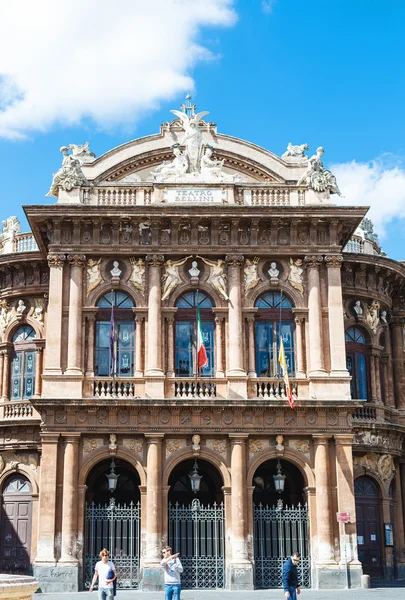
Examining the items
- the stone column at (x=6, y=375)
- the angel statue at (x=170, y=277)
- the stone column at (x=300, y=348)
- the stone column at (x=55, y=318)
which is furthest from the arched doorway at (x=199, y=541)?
the stone column at (x=6, y=375)

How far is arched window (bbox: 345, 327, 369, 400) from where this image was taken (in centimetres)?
3397

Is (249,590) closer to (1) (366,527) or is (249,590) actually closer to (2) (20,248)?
(1) (366,527)

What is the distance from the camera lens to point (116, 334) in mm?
30906

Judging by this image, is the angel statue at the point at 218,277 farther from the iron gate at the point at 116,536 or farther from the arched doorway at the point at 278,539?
the iron gate at the point at 116,536

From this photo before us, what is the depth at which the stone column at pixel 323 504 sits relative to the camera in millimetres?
28609

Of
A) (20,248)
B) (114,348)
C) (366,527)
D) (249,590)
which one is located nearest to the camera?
(249,590)

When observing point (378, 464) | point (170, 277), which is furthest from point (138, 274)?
point (378, 464)

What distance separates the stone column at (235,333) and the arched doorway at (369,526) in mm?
6593

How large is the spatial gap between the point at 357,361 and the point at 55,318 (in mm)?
11399

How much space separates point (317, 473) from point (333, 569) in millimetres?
2950

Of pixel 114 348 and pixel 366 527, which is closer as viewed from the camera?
pixel 114 348

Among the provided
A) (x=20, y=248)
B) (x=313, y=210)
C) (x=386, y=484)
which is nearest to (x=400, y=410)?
(x=386, y=484)

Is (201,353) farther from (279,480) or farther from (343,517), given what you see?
(343,517)

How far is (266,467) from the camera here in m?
31.2
